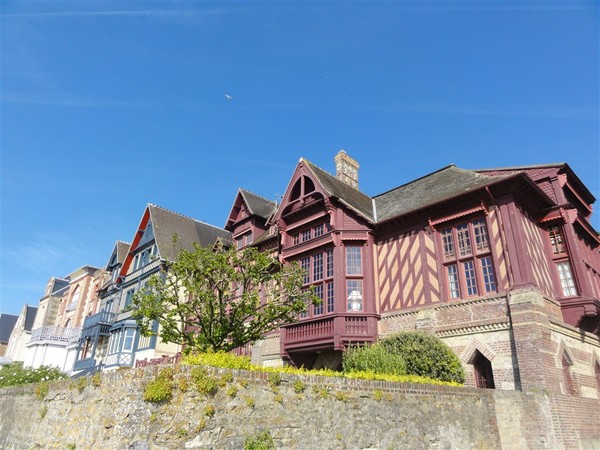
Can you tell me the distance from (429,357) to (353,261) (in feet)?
19.2

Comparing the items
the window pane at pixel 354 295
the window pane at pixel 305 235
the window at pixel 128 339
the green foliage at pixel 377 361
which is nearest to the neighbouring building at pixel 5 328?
the window at pixel 128 339

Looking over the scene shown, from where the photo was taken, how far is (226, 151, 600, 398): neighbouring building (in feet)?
44.2

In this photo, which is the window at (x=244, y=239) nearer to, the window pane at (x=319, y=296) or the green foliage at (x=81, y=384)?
the window pane at (x=319, y=296)

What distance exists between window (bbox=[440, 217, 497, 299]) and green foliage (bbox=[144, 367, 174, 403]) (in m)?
11.5

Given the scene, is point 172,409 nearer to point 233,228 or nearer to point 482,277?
point 482,277

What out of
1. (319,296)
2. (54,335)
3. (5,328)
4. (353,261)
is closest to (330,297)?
(319,296)

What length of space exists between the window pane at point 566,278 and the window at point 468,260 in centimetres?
371

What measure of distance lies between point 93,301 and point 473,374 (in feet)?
117

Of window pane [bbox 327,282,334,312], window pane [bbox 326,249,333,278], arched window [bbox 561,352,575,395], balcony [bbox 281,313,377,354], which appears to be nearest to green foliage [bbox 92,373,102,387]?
balcony [bbox 281,313,377,354]

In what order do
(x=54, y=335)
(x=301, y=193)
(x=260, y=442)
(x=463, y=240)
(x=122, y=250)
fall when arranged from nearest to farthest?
(x=260, y=442)
(x=463, y=240)
(x=301, y=193)
(x=122, y=250)
(x=54, y=335)

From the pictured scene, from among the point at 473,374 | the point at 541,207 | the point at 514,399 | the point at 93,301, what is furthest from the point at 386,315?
the point at 93,301

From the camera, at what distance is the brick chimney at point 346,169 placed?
24297mm

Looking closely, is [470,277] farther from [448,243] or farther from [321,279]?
[321,279]

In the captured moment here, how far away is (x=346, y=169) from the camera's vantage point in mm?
24578
